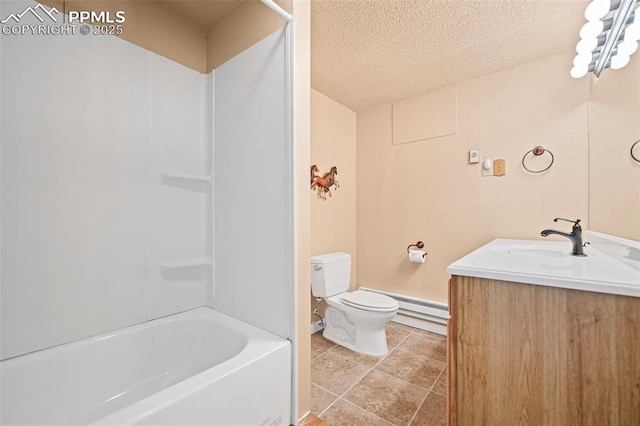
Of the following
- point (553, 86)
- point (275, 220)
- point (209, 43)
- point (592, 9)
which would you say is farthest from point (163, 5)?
point (553, 86)

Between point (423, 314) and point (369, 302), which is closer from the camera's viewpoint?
point (369, 302)

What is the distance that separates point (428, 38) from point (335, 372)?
2.43 m

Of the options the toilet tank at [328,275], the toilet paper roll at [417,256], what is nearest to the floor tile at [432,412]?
the toilet tank at [328,275]

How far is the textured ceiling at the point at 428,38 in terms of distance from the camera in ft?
5.06

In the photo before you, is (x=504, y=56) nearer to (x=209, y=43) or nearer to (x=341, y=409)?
(x=209, y=43)

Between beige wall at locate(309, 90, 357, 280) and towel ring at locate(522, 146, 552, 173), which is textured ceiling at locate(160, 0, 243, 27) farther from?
towel ring at locate(522, 146, 552, 173)

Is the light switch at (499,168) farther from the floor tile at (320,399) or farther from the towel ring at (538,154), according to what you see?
the floor tile at (320,399)

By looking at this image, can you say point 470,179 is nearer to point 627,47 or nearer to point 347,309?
point 627,47

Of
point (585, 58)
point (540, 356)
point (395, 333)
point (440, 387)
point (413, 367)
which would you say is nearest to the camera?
point (540, 356)

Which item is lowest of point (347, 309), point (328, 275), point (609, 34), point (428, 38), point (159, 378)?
point (159, 378)

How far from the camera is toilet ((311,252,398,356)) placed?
2.01 meters

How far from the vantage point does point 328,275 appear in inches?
90.3

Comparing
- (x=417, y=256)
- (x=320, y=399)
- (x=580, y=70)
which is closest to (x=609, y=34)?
(x=580, y=70)

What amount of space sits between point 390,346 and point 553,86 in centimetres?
240
